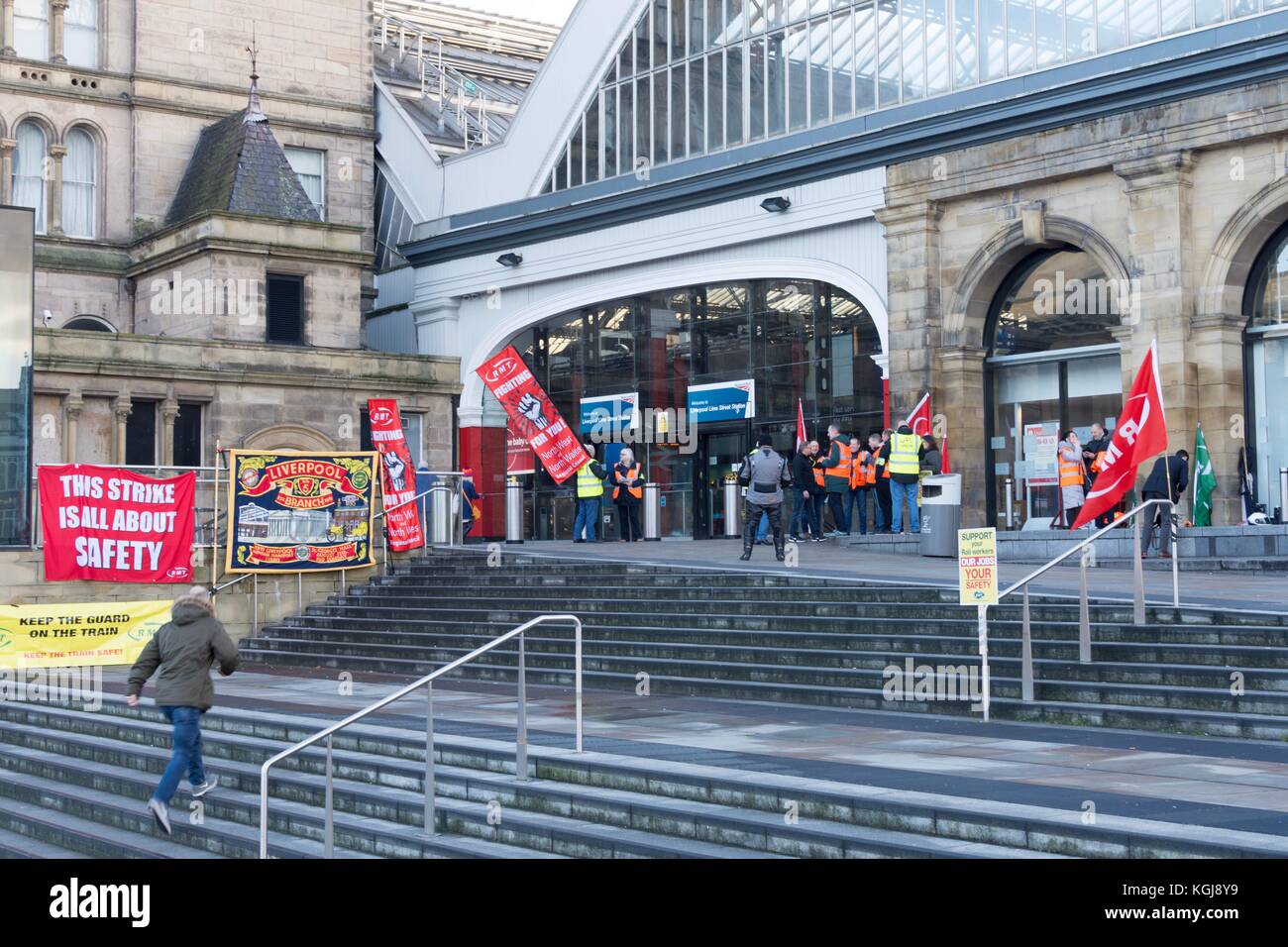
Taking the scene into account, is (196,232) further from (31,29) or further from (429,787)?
(429,787)

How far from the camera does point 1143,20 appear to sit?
89.4ft

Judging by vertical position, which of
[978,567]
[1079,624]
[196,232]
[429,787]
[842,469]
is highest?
[196,232]

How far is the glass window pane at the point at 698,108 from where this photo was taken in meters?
35.3

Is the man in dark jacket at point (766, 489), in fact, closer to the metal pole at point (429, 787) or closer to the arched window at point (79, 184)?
the metal pole at point (429, 787)

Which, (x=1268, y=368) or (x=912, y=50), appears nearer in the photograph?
(x=1268, y=368)

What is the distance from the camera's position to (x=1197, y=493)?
25125 mm

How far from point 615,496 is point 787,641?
41.9ft

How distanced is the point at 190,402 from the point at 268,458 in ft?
36.7

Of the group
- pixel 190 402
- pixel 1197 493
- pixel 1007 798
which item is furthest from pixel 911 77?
pixel 1007 798

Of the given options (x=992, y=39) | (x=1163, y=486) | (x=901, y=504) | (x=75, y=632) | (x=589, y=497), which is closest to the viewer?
(x=75, y=632)

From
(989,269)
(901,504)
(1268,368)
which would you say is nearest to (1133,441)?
(901,504)

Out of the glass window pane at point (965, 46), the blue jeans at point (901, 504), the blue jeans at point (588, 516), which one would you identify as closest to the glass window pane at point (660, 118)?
the glass window pane at point (965, 46)

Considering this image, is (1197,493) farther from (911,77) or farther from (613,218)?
(613,218)

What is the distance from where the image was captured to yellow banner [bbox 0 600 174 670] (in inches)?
835
